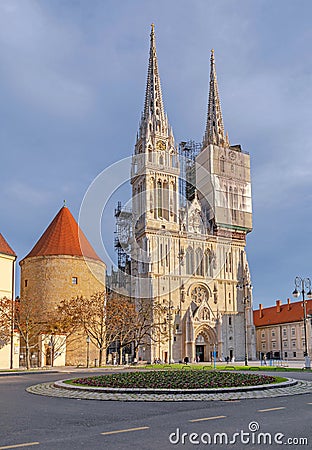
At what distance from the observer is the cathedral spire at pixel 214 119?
9225cm

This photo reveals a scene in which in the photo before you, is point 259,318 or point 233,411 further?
point 259,318

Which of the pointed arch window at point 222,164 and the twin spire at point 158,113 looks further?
the twin spire at point 158,113

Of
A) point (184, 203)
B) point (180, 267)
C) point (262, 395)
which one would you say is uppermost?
point (184, 203)

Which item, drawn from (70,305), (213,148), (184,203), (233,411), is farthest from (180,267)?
(233,411)

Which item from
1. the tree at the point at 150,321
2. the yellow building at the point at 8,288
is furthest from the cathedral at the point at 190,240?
the yellow building at the point at 8,288

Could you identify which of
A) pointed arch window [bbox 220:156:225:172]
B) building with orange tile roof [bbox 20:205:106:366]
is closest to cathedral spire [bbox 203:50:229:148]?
pointed arch window [bbox 220:156:225:172]

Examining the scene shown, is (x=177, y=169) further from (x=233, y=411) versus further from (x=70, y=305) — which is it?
(x=233, y=411)

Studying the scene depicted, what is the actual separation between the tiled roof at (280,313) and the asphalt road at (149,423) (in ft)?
222

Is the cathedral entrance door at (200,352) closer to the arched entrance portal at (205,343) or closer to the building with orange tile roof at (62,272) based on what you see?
the arched entrance portal at (205,343)

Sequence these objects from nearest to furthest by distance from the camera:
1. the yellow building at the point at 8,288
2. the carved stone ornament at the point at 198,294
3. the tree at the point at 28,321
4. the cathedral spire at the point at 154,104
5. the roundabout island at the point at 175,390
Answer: the roundabout island at the point at 175,390 → the tree at the point at 28,321 → the yellow building at the point at 8,288 → the carved stone ornament at the point at 198,294 → the cathedral spire at the point at 154,104

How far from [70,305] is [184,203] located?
40.6 metres

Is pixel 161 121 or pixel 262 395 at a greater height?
pixel 161 121

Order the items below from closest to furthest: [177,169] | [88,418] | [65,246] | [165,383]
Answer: [88,418] < [165,383] < [65,246] < [177,169]

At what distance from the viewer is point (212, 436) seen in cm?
865
